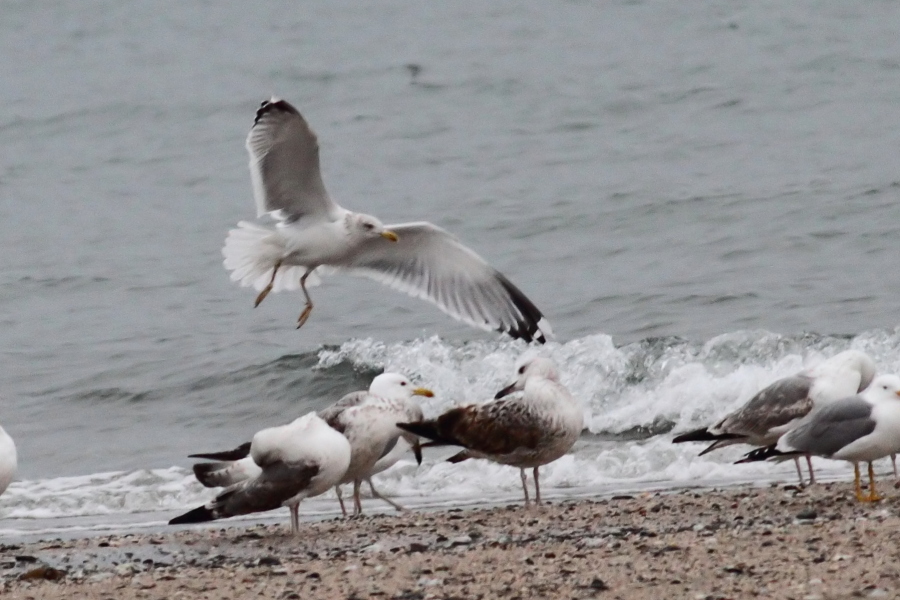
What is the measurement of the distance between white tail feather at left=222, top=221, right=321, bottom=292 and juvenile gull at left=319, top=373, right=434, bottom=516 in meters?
1.78

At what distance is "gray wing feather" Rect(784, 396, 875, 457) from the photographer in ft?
22.0

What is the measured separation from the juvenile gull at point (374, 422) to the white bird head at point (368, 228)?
1.43 m

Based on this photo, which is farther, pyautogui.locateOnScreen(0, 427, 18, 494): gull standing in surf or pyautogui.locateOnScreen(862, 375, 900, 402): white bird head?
pyautogui.locateOnScreen(0, 427, 18, 494): gull standing in surf

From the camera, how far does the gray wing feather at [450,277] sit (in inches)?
369

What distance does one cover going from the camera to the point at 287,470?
22.1ft

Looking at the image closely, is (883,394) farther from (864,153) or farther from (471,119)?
(471,119)

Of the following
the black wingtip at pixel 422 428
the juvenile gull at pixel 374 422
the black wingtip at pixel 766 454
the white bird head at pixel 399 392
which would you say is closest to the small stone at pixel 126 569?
the juvenile gull at pixel 374 422

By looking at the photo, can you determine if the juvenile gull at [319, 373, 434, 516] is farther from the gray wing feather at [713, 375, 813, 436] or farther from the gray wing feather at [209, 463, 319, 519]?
the gray wing feather at [713, 375, 813, 436]

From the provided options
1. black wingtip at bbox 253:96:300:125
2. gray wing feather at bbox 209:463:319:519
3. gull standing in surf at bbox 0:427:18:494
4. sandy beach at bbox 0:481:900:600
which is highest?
black wingtip at bbox 253:96:300:125

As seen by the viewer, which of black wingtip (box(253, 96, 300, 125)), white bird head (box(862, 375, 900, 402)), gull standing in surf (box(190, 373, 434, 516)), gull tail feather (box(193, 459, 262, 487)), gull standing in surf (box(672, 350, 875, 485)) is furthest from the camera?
black wingtip (box(253, 96, 300, 125))

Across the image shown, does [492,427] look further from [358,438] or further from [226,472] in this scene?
[226,472]

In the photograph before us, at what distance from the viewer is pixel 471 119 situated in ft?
69.6

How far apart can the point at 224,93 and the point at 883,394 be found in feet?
62.0

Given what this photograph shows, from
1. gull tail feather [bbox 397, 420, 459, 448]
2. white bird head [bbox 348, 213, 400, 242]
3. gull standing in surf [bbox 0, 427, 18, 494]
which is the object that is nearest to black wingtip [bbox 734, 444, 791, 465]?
gull tail feather [bbox 397, 420, 459, 448]
